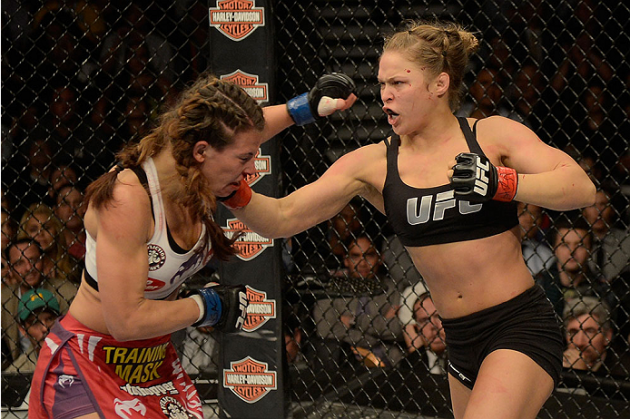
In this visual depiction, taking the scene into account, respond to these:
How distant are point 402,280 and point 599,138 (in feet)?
4.25

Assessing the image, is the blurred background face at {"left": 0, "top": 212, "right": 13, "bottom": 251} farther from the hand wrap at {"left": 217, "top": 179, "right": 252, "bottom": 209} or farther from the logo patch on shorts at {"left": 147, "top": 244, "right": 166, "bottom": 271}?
the logo patch on shorts at {"left": 147, "top": 244, "right": 166, "bottom": 271}

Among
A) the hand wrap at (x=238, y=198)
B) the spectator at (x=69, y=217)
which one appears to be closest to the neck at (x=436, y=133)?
the hand wrap at (x=238, y=198)

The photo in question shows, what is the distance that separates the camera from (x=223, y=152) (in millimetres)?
1524

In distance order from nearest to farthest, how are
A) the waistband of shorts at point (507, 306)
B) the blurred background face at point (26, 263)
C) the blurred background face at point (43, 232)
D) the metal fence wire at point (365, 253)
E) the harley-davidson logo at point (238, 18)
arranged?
the waistband of shorts at point (507, 306) < the harley-davidson logo at point (238, 18) < the metal fence wire at point (365, 253) < the blurred background face at point (26, 263) < the blurred background face at point (43, 232)

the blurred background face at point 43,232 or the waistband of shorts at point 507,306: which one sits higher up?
the blurred background face at point 43,232

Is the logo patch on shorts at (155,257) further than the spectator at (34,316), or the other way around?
the spectator at (34,316)

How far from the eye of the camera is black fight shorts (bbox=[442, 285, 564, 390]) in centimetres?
164

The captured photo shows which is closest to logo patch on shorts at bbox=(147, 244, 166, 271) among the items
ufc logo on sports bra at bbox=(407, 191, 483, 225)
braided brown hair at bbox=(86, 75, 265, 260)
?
braided brown hair at bbox=(86, 75, 265, 260)

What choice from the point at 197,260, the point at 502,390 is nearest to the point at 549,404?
the point at 502,390

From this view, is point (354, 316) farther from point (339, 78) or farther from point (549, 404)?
point (339, 78)

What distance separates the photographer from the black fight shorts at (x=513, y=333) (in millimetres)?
1636

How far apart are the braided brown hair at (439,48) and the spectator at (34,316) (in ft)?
6.26

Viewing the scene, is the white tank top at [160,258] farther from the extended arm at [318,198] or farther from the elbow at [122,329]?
the extended arm at [318,198]

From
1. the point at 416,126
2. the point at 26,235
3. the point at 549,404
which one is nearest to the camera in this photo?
the point at 416,126
